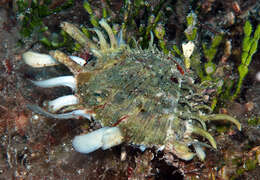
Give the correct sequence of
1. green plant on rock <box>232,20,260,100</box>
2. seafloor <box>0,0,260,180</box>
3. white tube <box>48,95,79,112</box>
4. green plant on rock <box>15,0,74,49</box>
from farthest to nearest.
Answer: green plant on rock <box>15,0,74,49</box>
green plant on rock <box>232,20,260,100</box>
seafloor <box>0,0,260,180</box>
white tube <box>48,95,79,112</box>

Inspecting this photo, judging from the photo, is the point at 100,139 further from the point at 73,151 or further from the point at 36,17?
the point at 36,17

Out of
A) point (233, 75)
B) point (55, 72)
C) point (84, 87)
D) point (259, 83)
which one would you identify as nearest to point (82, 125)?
point (84, 87)

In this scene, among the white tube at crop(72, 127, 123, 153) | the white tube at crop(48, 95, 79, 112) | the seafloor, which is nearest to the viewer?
the white tube at crop(72, 127, 123, 153)

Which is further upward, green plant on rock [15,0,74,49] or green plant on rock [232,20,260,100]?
green plant on rock [15,0,74,49]

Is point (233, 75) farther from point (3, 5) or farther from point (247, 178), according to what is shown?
point (3, 5)

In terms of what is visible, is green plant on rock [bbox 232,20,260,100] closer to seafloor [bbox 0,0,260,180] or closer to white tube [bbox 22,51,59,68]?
seafloor [bbox 0,0,260,180]

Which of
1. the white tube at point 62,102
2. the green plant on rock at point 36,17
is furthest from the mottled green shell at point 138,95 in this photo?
the green plant on rock at point 36,17

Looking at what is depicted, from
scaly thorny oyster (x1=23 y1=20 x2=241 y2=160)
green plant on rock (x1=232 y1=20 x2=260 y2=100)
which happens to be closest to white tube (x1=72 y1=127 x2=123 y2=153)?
scaly thorny oyster (x1=23 y1=20 x2=241 y2=160)
